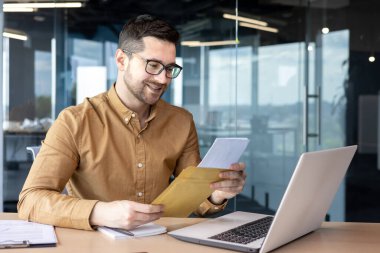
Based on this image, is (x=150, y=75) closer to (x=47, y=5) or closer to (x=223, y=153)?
(x=223, y=153)

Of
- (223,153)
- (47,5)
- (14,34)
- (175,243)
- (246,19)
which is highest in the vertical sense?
(47,5)

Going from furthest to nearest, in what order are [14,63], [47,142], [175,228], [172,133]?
1. [14,63]
2. [172,133]
3. [47,142]
4. [175,228]

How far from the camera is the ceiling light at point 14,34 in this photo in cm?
506

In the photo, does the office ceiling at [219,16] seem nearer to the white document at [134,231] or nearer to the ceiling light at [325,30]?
the ceiling light at [325,30]

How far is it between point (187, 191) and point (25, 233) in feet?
1.59

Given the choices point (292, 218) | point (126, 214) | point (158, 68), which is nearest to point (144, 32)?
point (158, 68)

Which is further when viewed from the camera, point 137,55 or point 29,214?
point 137,55

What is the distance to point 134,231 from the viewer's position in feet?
5.43

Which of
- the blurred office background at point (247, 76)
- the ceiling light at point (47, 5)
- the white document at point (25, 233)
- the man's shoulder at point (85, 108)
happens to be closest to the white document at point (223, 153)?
the white document at point (25, 233)

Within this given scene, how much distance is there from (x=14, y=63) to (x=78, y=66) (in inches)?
22.1

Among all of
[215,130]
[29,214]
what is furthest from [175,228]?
[215,130]

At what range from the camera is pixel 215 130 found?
534 centimetres

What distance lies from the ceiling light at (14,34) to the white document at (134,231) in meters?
3.78

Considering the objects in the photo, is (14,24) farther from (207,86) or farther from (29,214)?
(29,214)
